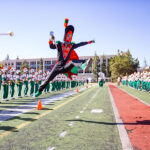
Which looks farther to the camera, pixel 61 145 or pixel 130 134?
pixel 130 134

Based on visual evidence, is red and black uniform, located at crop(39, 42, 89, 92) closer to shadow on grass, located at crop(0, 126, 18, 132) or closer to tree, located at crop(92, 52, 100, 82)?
shadow on grass, located at crop(0, 126, 18, 132)

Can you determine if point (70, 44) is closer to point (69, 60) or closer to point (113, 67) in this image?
point (69, 60)

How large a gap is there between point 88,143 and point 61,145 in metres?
0.63

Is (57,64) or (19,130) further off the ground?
(57,64)

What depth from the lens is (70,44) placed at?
8.11m

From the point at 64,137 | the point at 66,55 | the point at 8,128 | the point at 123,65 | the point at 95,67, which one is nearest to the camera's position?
the point at 64,137

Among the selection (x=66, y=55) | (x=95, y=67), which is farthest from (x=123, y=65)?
(x=66, y=55)

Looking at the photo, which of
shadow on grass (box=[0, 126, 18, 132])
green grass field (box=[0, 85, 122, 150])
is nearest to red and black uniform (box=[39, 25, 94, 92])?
green grass field (box=[0, 85, 122, 150])

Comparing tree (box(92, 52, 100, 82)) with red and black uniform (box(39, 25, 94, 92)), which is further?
tree (box(92, 52, 100, 82))

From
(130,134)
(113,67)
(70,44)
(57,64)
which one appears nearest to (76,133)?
(130,134)

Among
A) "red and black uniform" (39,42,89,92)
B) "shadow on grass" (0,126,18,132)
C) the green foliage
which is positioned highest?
the green foliage

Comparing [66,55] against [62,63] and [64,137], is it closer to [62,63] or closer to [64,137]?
[62,63]

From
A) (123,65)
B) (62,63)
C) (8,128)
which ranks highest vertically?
(123,65)

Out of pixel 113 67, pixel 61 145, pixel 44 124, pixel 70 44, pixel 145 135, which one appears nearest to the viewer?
pixel 61 145
